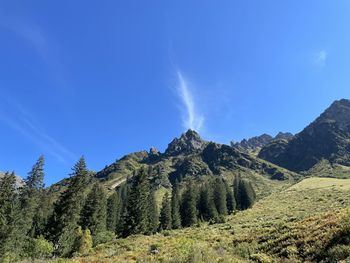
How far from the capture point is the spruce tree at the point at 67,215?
52.3 m

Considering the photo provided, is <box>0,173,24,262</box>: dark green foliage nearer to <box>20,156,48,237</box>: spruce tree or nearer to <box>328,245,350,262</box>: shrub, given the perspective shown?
<box>20,156,48,237</box>: spruce tree

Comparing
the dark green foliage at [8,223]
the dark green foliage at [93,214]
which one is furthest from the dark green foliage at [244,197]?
the dark green foliage at [8,223]

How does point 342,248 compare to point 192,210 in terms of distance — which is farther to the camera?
point 192,210

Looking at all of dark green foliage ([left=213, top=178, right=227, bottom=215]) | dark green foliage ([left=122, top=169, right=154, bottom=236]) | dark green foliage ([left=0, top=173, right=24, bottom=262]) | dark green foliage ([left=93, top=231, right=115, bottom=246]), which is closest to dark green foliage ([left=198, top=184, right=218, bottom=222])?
dark green foliage ([left=213, top=178, right=227, bottom=215])

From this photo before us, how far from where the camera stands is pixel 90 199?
7275 cm

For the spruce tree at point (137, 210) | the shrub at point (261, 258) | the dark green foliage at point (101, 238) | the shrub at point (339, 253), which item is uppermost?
the spruce tree at point (137, 210)

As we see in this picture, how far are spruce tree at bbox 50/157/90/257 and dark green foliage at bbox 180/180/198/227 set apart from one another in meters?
42.6

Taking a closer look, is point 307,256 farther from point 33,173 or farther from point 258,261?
point 33,173

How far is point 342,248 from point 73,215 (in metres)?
47.7

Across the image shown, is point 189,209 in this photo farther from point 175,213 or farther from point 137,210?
point 137,210

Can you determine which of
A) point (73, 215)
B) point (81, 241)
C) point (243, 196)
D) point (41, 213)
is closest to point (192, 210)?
point (243, 196)

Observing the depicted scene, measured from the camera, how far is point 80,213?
231 ft

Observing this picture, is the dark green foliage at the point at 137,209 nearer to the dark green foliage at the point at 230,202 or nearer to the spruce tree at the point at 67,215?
the spruce tree at the point at 67,215

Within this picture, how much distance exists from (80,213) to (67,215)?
17.0 m
